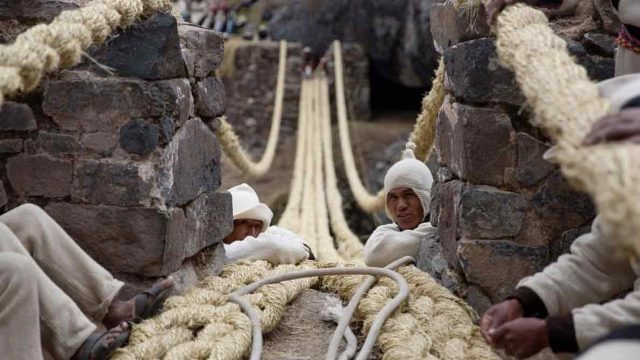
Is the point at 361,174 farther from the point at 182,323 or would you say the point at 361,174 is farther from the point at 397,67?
the point at 182,323

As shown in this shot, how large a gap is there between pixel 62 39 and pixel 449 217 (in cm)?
123

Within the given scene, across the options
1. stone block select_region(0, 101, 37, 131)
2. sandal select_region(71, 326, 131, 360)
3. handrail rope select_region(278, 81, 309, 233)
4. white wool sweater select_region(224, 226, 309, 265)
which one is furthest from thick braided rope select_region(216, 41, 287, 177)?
sandal select_region(71, 326, 131, 360)

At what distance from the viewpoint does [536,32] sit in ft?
5.75

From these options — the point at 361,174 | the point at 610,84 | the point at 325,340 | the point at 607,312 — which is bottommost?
the point at 361,174

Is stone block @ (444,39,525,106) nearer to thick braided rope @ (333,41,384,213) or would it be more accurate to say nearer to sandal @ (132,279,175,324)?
sandal @ (132,279,175,324)

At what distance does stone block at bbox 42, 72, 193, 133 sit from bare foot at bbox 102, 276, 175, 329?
0.46 meters

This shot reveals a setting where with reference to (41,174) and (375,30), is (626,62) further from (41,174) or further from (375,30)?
(375,30)

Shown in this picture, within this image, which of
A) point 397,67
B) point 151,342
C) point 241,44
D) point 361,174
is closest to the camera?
point 151,342

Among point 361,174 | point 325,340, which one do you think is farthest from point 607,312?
point 361,174

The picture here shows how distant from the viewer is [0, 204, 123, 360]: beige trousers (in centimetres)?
167

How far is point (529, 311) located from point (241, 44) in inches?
362

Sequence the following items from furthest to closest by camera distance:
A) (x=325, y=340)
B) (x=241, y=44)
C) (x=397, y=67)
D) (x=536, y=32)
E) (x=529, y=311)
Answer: (x=397, y=67)
(x=241, y=44)
(x=325, y=340)
(x=536, y=32)
(x=529, y=311)

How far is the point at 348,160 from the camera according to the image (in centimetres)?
734

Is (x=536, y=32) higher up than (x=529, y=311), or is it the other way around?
(x=536, y=32)
